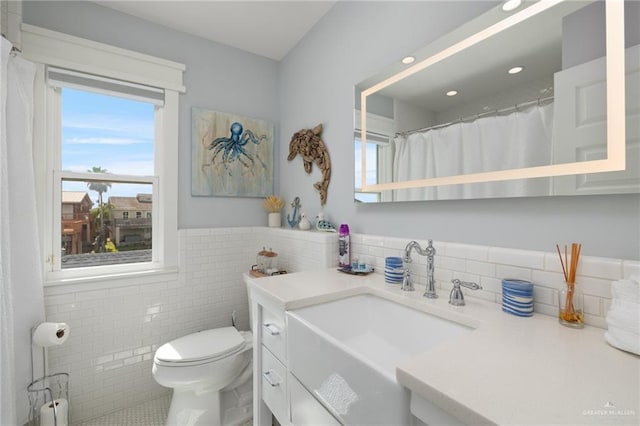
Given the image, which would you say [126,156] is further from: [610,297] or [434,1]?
[610,297]

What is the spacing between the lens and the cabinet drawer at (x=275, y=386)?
A: 1083 millimetres

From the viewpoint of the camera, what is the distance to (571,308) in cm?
79

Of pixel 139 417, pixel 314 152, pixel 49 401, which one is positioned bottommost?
pixel 139 417

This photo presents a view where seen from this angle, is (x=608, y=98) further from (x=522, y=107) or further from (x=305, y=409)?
(x=305, y=409)

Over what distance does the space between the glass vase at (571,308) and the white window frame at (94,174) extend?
213cm

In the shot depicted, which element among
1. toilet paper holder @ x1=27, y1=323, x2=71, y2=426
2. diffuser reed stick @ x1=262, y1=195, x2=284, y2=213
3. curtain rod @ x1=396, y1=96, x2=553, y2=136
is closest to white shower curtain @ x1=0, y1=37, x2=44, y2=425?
toilet paper holder @ x1=27, y1=323, x2=71, y2=426

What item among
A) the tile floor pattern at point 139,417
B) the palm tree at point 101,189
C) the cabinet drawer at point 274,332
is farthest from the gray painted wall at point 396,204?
the tile floor pattern at point 139,417

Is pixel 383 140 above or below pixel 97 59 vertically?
below

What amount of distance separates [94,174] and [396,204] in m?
1.95

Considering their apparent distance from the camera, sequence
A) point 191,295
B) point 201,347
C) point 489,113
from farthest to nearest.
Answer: point 191,295 < point 201,347 < point 489,113

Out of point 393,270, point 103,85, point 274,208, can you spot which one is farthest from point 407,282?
point 103,85

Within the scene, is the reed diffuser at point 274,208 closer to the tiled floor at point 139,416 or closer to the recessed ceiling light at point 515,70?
the tiled floor at point 139,416

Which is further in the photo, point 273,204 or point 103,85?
point 273,204

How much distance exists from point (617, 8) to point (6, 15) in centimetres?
264
